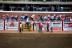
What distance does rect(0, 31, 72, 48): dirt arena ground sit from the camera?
24944 millimetres

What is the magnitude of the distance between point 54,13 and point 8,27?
8.20m

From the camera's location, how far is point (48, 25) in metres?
28.3

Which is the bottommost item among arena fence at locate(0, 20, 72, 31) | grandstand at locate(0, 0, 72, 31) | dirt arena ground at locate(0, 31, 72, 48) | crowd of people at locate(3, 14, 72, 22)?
dirt arena ground at locate(0, 31, 72, 48)

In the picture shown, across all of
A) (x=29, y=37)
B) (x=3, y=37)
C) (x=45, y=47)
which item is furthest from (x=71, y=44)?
(x=3, y=37)

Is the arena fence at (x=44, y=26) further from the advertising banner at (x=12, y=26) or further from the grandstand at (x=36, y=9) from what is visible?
the grandstand at (x=36, y=9)

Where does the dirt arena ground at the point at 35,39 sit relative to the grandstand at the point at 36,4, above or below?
below

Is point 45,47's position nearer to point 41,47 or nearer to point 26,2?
point 41,47

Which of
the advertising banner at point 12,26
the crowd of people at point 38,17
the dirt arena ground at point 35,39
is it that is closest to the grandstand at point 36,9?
the crowd of people at point 38,17

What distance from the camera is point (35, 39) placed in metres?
26.4

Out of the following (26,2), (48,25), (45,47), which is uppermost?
(26,2)

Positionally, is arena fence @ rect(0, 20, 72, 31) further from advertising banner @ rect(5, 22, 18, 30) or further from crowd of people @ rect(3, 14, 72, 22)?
crowd of people @ rect(3, 14, 72, 22)

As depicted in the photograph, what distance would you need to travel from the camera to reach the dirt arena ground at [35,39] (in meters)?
24.9

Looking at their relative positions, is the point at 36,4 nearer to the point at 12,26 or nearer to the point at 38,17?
the point at 38,17

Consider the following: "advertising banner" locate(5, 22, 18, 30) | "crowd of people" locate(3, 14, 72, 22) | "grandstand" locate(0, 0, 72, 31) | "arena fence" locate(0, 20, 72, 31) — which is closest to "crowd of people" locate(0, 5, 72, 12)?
"grandstand" locate(0, 0, 72, 31)
